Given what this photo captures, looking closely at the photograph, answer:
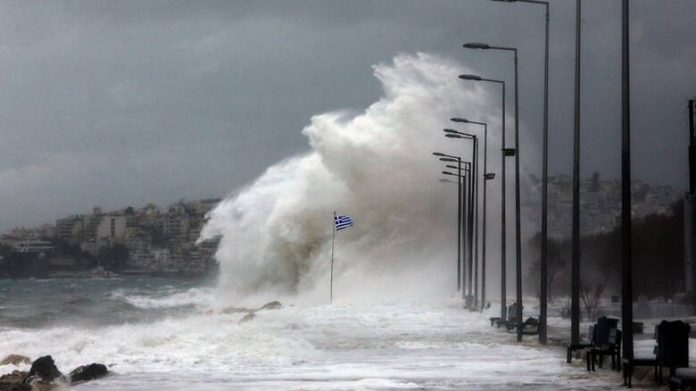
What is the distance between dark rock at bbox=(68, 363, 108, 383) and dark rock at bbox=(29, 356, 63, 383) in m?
0.31

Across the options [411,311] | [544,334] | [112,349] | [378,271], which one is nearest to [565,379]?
[544,334]

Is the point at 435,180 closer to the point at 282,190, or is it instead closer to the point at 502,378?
the point at 282,190

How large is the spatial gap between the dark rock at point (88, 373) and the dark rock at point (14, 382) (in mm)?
802

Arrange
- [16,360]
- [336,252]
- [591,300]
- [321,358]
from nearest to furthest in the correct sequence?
[321,358], [16,360], [591,300], [336,252]

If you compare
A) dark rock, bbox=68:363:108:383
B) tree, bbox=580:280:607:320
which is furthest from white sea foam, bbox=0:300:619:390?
tree, bbox=580:280:607:320

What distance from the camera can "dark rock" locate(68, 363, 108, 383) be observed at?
20359mm

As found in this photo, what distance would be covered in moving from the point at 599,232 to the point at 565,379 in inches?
2778

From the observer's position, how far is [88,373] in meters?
20.6

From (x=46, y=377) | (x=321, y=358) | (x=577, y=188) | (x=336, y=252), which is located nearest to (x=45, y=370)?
(x=46, y=377)

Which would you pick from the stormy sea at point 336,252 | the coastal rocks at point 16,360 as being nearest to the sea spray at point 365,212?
the stormy sea at point 336,252

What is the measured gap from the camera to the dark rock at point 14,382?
19094mm

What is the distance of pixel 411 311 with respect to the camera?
47.7m

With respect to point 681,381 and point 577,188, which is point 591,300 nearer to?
point 577,188

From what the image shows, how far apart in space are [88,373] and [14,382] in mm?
1242
